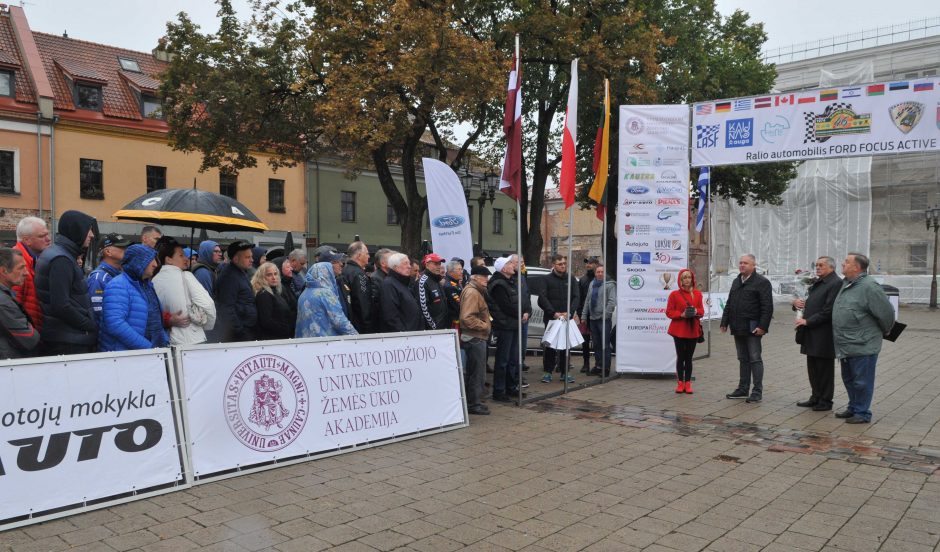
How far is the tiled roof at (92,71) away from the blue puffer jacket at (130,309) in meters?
28.5

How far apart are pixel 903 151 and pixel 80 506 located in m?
10.1

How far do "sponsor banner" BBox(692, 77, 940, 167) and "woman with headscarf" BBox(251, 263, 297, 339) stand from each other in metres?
6.80

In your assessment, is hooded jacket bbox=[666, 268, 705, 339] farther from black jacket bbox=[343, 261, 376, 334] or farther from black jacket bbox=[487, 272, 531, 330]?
black jacket bbox=[343, 261, 376, 334]

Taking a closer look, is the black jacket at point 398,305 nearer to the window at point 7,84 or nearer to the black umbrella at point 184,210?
the black umbrella at point 184,210

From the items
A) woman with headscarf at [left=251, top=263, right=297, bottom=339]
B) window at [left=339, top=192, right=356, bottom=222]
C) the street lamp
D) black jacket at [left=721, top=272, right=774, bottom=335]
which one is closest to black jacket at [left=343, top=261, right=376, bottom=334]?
woman with headscarf at [left=251, top=263, right=297, bottom=339]

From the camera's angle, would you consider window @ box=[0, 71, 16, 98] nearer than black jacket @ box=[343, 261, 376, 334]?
No

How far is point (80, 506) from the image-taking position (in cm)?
462

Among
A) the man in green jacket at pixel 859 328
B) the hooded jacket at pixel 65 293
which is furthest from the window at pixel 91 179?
the man in green jacket at pixel 859 328

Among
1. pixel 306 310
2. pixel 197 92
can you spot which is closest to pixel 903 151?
pixel 306 310

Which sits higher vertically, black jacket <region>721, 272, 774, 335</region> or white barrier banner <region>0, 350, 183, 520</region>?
black jacket <region>721, 272, 774, 335</region>

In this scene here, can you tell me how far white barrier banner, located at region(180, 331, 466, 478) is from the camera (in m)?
5.37

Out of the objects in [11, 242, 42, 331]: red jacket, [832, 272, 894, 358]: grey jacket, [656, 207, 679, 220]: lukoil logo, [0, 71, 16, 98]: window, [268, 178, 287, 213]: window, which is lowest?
[832, 272, 894, 358]: grey jacket

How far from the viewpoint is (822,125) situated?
32.3 ft

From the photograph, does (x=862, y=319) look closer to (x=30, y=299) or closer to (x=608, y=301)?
(x=608, y=301)
